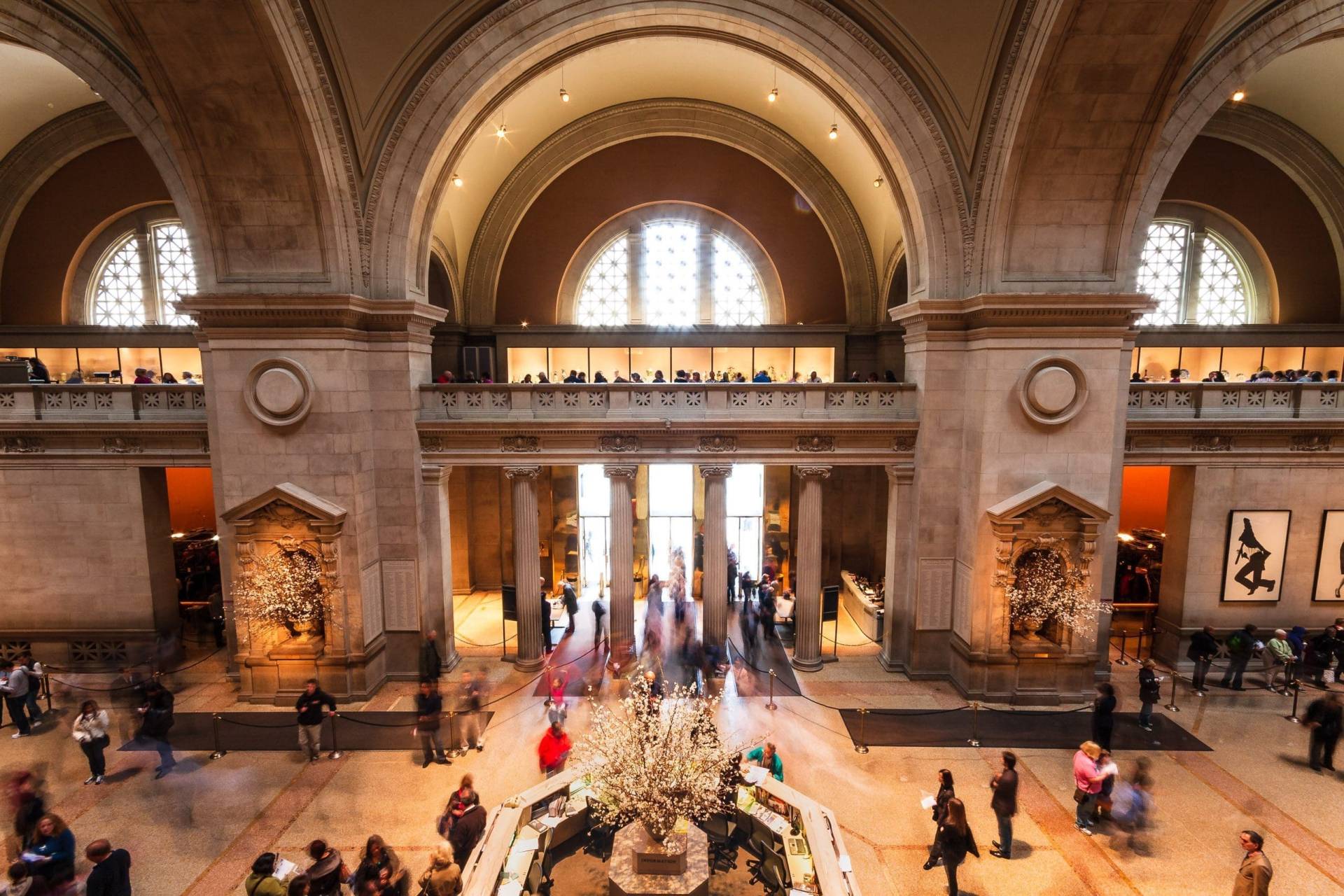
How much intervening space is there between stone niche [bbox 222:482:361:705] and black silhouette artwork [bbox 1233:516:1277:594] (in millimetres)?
17729

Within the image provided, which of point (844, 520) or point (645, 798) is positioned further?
point (844, 520)

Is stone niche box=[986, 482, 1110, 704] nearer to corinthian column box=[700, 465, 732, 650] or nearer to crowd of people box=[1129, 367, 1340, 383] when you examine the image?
crowd of people box=[1129, 367, 1340, 383]

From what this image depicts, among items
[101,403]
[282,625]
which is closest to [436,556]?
[282,625]

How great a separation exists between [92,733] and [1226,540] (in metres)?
20.0

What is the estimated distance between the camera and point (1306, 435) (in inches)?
489

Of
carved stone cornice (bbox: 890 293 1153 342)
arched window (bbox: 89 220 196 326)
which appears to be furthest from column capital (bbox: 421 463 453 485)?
carved stone cornice (bbox: 890 293 1153 342)

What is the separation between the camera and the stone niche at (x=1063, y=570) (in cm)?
1144

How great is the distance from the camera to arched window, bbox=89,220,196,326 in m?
16.6

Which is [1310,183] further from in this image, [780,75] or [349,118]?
[349,118]

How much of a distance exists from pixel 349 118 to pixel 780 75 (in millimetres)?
9225

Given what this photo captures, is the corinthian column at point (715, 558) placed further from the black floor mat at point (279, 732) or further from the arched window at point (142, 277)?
the arched window at point (142, 277)

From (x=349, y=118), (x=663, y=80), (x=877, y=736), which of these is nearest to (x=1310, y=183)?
(x=663, y=80)

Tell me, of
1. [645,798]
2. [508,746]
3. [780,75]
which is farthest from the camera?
[780,75]

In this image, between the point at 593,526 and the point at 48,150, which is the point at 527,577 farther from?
the point at 48,150
